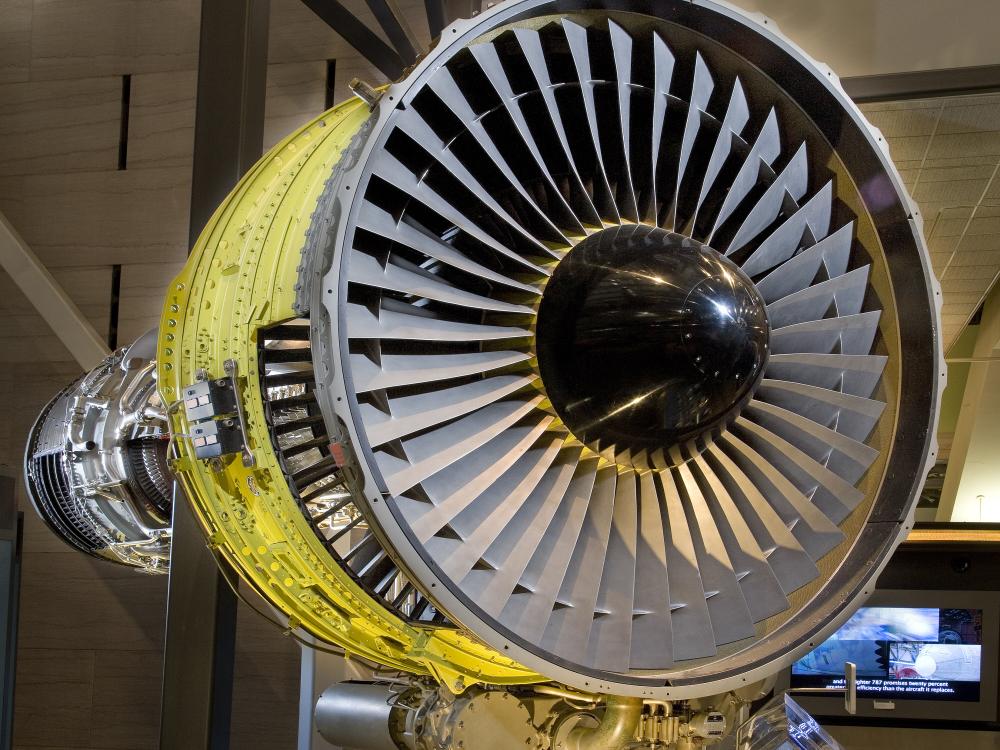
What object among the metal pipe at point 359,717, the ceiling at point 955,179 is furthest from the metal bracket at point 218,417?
the ceiling at point 955,179

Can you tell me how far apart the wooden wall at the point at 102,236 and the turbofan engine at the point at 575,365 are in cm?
372

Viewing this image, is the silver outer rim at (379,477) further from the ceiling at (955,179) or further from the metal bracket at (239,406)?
the ceiling at (955,179)

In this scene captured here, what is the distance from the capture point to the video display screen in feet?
19.7

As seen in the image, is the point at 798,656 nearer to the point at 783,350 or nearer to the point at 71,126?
the point at 783,350

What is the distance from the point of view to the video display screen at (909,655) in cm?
600

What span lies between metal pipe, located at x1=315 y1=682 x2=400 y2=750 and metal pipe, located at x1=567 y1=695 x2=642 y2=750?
0.51 m

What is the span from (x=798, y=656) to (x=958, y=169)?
170 inches

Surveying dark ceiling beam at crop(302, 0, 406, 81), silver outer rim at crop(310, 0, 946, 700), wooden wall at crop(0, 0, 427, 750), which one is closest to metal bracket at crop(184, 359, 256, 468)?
silver outer rim at crop(310, 0, 946, 700)

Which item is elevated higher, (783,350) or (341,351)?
(783,350)

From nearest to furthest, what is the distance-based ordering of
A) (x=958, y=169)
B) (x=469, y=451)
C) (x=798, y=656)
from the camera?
(x=469, y=451) → (x=798, y=656) → (x=958, y=169)

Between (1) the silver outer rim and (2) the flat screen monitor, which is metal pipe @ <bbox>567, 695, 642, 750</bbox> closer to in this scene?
(1) the silver outer rim

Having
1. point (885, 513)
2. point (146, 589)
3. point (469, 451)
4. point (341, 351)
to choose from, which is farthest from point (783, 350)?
point (146, 589)

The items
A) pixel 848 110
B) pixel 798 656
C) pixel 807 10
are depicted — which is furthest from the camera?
pixel 807 10

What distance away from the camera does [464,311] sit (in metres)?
2.05
